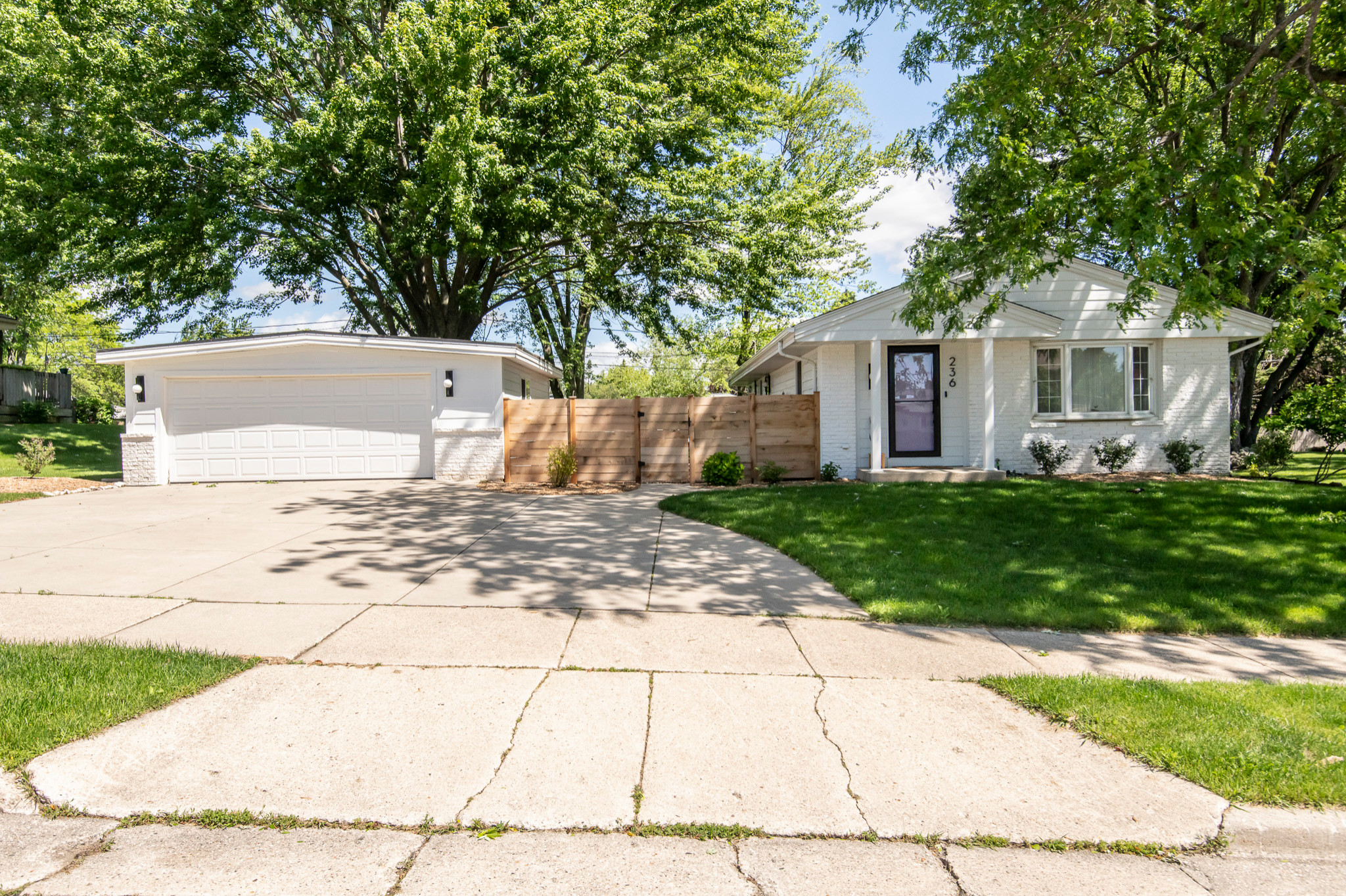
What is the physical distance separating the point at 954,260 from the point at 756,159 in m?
10.2

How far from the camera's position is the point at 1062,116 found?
9.60 m

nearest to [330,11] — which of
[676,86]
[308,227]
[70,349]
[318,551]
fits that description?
[308,227]

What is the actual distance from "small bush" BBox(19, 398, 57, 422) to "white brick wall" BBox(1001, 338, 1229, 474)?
27042mm

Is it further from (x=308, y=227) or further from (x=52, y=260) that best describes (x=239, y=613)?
(x=52, y=260)

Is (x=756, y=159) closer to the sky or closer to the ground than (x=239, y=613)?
closer to the sky

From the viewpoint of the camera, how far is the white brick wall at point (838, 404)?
13.6m

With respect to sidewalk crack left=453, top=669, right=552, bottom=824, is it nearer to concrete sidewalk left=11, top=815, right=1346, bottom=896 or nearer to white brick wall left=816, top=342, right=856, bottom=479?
concrete sidewalk left=11, top=815, right=1346, bottom=896

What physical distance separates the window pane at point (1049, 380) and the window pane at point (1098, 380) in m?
0.30

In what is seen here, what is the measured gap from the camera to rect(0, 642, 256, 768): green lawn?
322cm

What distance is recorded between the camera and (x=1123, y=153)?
823 cm

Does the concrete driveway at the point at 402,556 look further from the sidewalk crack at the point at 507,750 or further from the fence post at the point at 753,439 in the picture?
the fence post at the point at 753,439

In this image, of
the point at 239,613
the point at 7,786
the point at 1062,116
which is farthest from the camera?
the point at 1062,116

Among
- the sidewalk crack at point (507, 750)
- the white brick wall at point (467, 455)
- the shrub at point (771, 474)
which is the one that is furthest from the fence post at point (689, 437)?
the sidewalk crack at point (507, 750)

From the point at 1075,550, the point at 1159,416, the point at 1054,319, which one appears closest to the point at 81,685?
the point at 1075,550
